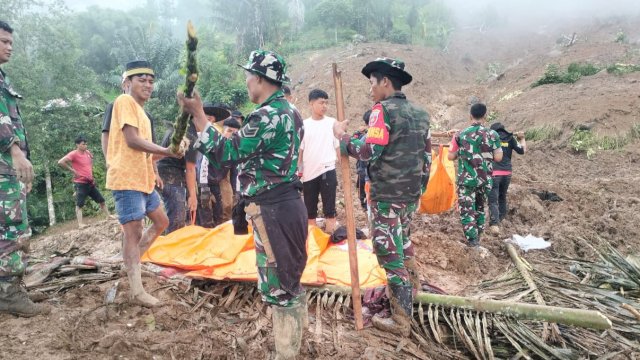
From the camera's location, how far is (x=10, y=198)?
2.79m

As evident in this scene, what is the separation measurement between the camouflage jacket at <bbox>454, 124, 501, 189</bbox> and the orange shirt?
4.08 m

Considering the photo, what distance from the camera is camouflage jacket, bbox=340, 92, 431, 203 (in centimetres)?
308

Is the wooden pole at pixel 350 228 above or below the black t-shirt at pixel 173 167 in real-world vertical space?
below

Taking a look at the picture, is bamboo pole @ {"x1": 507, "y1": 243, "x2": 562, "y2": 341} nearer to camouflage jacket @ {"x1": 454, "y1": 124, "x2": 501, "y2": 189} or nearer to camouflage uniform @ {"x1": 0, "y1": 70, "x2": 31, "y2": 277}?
camouflage jacket @ {"x1": 454, "y1": 124, "x2": 501, "y2": 189}

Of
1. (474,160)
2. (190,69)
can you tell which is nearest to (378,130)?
(190,69)

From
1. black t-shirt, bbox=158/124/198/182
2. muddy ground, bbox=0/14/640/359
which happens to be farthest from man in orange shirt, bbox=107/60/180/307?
black t-shirt, bbox=158/124/198/182

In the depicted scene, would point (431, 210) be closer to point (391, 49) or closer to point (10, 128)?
point (10, 128)

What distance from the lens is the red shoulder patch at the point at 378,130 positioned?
3.06 meters

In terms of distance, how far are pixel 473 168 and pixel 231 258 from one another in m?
3.43

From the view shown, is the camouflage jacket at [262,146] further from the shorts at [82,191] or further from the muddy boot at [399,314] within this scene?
the shorts at [82,191]

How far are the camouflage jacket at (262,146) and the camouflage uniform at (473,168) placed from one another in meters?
3.49

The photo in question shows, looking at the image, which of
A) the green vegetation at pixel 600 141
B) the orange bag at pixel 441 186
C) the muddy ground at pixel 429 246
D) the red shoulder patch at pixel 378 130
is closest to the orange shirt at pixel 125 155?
the muddy ground at pixel 429 246

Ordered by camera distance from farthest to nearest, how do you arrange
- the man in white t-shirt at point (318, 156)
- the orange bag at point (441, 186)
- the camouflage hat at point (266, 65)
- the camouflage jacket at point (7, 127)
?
the orange bag at point (441, 186) → the man in white t-shirt at point (318, 156) → the camouflage jacket at point (7, 127) → the camouflage hat at point (266, 65)

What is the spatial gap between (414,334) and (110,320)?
2.40 m
